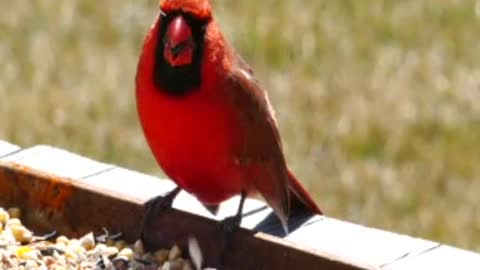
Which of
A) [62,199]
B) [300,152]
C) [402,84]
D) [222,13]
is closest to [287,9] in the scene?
[222,13]

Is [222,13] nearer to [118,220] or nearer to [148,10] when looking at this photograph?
[148,10]

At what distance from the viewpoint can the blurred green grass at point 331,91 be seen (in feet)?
19.7

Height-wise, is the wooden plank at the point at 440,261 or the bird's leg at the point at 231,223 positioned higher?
the bird's leg at the point at 231,223

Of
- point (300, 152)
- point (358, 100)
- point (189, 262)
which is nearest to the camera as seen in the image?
point (189, 262)

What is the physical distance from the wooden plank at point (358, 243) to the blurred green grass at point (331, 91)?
73.1 inches

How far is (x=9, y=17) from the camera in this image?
24.6 feet

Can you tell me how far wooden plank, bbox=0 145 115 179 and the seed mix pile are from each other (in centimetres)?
24

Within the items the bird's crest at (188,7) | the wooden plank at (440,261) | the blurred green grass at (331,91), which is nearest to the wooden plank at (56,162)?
the bird's crest at (188,7)

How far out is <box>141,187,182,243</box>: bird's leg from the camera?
3.82 meters

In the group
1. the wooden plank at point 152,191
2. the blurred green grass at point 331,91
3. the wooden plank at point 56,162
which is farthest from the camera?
the blurred green grass at point 331,91

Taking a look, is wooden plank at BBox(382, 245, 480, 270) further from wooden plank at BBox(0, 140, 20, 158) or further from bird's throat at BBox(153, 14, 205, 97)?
wooden plank at BBox(0, 140, 20, 158)

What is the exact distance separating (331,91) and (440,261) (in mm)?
3219

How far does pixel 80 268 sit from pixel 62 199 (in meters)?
0.21

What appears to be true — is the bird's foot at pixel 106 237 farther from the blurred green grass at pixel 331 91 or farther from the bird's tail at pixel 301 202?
the blurred green grass at pixel 331 91
